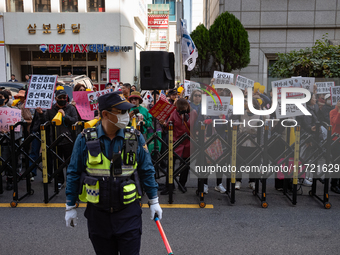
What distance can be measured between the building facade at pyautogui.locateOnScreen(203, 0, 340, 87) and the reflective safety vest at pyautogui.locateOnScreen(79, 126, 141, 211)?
1829 centimetres

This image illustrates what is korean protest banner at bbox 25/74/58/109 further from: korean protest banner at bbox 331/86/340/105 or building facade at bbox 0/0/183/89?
building facade at bbox 0/0/183/89

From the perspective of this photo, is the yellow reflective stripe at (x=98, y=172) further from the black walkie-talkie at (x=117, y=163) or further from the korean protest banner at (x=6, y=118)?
the korean protest banner at (x=6, y=118)

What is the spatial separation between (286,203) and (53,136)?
4610 mm

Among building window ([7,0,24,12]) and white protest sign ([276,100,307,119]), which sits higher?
building window ([7,0,24,12])

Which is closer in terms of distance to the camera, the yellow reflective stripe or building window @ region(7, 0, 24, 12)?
the yellow reflective stripe

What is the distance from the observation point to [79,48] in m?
23.9

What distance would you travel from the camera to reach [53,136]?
6586 mm

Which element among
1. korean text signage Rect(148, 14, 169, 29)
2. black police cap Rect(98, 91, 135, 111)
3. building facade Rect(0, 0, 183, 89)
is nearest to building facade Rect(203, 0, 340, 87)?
building facade Rect(0, 0, 183, 89)

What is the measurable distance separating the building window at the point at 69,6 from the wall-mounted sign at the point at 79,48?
8.58 feet

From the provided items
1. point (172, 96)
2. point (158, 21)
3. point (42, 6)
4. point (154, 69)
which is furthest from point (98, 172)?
point (158, 21)

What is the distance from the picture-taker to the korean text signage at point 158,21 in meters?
45.9

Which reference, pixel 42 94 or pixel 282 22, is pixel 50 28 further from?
pixel 42 94

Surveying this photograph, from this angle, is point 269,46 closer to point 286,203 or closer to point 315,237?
point 286,203

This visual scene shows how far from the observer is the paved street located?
175 inches
